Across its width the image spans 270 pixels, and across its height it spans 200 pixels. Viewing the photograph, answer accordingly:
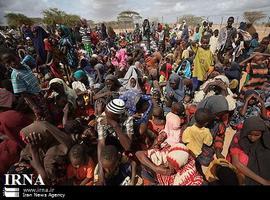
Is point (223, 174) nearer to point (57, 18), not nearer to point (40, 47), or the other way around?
point (40, 47)

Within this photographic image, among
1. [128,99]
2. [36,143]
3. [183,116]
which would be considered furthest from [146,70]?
[36,143]

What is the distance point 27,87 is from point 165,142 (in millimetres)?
1706

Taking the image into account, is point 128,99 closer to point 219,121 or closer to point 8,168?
point 219,121

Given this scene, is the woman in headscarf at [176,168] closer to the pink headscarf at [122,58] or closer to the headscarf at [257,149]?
the headscarf at [257,149]

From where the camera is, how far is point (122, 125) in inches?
96.0

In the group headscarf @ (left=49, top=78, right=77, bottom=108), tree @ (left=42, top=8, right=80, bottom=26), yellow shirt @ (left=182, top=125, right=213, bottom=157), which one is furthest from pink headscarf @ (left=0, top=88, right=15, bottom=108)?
tree @ (left=42, top=8, right=80, bottom=26)

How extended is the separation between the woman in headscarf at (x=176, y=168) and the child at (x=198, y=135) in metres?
0.37

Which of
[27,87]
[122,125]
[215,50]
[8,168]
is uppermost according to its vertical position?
[215,50]

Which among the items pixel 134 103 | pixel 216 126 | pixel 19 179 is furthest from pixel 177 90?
pixel 19 179

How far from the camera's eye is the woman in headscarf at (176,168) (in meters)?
2.11

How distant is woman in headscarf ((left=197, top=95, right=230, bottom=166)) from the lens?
2738 millimetres

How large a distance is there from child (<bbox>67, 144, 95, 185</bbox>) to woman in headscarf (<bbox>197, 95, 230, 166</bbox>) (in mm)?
1160

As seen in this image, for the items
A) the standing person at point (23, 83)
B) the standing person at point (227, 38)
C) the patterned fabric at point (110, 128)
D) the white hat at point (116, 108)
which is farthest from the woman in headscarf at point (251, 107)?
the standing person at point (227, 38)

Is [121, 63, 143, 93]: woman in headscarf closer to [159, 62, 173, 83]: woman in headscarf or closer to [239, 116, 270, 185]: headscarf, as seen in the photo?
Answer: [159, 62, 173, 83]: woman in headscarf
